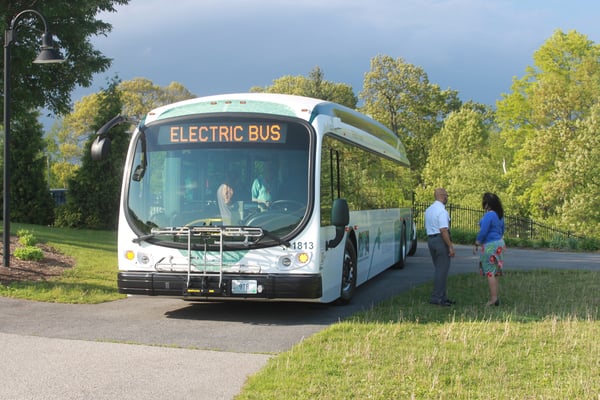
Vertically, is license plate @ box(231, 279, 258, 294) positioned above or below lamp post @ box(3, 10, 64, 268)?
below

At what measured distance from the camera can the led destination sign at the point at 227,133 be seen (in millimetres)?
10219

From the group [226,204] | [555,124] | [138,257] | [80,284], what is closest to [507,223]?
[555,124]

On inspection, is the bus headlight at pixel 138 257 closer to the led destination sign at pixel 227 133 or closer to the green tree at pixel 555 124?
the led destination sign at pixel 227 133

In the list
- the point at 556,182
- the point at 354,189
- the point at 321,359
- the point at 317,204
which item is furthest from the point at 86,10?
the point at 556,182

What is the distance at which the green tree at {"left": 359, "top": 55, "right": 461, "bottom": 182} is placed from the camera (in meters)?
61.3

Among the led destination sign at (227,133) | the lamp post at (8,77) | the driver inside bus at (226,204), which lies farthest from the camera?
the lamp post at (8,77)

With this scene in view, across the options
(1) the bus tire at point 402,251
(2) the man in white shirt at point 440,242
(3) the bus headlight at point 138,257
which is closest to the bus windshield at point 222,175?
(3) the bus headlight at point 138,257

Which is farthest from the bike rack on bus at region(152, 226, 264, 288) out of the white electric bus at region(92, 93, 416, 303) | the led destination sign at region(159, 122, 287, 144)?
the led destination sign at region(159, 122, 287, 144)

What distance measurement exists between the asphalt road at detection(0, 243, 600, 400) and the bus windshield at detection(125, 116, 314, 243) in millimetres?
1305

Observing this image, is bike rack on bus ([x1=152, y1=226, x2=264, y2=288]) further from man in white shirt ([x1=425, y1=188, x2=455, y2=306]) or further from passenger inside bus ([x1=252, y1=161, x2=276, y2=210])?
man in white shirt ([x1=425, y1=188, x2=455, y2=306])

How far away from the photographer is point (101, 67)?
877 inches

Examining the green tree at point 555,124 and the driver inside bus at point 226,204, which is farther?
the green tree at point 555,124

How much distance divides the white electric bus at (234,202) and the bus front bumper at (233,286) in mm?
13

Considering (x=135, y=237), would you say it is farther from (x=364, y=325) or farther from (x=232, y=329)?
(x=364, y=325)
